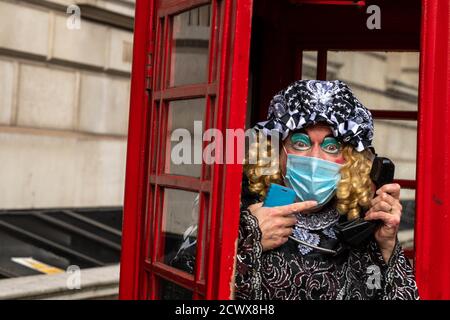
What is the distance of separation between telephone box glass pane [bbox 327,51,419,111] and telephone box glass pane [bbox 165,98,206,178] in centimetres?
133

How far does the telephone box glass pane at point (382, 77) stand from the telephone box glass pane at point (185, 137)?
133cm

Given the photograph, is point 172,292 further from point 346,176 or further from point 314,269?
point 346,176

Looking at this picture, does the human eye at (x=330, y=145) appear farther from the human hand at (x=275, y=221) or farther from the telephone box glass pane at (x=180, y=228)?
the telephone box glass pane at (x=180, y=228)

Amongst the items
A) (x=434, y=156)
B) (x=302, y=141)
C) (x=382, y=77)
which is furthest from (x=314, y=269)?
(x=382, y=77)

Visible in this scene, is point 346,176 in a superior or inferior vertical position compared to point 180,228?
superior

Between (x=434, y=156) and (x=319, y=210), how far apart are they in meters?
0.46

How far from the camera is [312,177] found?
3.01 metres

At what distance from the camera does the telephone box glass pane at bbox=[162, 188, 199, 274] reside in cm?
299

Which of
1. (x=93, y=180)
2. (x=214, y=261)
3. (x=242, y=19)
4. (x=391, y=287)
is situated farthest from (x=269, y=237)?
(x=93, y=180)

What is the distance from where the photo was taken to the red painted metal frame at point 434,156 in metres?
2.89

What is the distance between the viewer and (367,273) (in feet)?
10.3

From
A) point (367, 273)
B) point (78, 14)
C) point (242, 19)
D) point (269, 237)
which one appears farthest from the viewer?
point (78, 14)
